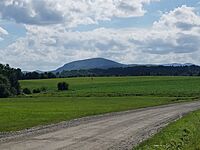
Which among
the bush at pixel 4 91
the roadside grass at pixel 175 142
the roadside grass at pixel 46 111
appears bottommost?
the roadside grass at pixel 46 111

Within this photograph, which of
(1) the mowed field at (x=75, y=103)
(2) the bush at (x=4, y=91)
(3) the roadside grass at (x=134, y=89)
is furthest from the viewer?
(2) the bush at (x=4, y=91)

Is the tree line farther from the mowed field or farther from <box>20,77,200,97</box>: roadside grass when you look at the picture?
<box>20,77,200,97</box>: roadside grass

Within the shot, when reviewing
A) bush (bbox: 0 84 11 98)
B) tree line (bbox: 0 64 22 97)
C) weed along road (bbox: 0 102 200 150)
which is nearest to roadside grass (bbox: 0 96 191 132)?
weed along road (bbox: 0 102 200 150)

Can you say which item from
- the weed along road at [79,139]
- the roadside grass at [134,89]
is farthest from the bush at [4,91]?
the weed along road at [79,139]

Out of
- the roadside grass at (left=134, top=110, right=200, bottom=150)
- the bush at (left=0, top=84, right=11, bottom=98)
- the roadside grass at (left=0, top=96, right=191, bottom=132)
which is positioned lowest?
the roadside grass at (left=0, top=96, right=191, bottom=132)

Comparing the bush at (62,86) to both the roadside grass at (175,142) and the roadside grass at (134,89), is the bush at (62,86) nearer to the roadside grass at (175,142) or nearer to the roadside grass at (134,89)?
the roadside grass at (134,89)

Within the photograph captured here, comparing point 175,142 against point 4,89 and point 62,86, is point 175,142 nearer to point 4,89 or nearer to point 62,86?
point 4,89

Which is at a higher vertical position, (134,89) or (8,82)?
(8,82)

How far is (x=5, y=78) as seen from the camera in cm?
12888

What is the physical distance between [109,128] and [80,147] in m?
9.52

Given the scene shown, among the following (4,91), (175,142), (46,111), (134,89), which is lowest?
(46,111)

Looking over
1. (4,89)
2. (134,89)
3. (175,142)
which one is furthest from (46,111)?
(134,89)

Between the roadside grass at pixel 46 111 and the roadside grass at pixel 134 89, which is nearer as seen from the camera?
the roadside grass at pixel 46 111

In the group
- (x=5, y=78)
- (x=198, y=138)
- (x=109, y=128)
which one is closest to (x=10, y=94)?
(x=5, y=78)
